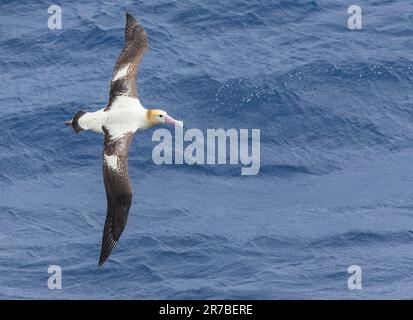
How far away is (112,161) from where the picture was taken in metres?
36.7

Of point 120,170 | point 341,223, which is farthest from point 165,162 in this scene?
point 120,170

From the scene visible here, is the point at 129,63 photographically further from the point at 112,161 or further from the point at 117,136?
the point at 112,161

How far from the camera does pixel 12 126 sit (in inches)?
1863

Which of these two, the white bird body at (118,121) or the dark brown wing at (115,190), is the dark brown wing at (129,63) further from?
the dark brown wing at (115,190)

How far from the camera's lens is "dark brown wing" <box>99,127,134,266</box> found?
36062 mm

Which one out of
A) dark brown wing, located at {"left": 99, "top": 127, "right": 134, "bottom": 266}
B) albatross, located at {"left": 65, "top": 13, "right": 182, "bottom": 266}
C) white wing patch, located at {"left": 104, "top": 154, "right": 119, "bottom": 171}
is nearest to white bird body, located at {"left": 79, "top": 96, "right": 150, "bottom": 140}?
albatross, located at {"left": 65, "top": 13, "right": 182, "bottom": 266}

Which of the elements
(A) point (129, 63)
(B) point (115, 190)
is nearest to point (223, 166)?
(A) point (129, 63)

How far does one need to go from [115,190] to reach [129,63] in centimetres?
Answer: 324

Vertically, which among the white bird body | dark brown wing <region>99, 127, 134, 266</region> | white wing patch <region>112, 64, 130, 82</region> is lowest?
dark brown wing <region>99, 127, 134, 266</region>

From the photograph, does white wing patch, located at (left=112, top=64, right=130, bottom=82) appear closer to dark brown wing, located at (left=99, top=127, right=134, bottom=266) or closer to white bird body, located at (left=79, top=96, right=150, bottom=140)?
white bird body, located at (left=79, top=96, right=150, bottom=140)

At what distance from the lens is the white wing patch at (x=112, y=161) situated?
3666 centimetres

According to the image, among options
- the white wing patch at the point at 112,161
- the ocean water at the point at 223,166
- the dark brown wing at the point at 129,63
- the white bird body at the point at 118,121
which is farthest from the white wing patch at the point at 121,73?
the ocean water at the point at 223,166

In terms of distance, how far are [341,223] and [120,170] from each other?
394 inches

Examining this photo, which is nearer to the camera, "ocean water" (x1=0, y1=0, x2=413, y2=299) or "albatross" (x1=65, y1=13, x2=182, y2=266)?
"albatross" (x1=65, y1=13, x2=182, y2=266)
